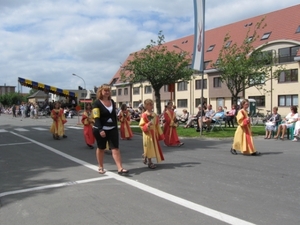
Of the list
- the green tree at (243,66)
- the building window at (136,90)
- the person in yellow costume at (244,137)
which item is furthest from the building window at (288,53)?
the building window at (136,90)

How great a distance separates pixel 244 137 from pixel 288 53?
33060mm

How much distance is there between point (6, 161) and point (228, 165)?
230 inches

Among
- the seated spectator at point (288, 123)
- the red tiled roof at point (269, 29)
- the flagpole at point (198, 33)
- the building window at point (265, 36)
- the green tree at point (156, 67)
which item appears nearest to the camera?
the seated spectator at point (288, 123)

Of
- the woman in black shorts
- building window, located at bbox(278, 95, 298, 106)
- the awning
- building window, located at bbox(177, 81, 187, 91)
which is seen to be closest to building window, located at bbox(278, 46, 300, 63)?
building window, located at bbox(278, 95, 298, 106)

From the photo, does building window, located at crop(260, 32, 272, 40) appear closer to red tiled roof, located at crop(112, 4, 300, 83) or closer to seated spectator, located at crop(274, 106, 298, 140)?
red tiled roof, located at crop(112, 4, 300, 83)

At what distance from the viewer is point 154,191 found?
5918 mm

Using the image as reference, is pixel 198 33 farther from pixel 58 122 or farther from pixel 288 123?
pixel 58 122

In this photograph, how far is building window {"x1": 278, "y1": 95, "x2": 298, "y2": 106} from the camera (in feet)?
128

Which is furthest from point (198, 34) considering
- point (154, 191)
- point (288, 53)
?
point (288, 53)

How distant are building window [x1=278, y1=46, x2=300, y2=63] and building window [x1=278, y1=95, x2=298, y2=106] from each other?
13.4 ft

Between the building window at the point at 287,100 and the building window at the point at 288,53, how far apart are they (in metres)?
4.09

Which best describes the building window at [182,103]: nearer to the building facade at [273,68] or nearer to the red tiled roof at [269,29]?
the building facade at [273,68]

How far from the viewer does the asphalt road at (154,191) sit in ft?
15.2

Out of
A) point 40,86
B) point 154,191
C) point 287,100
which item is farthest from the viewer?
point 40,86
